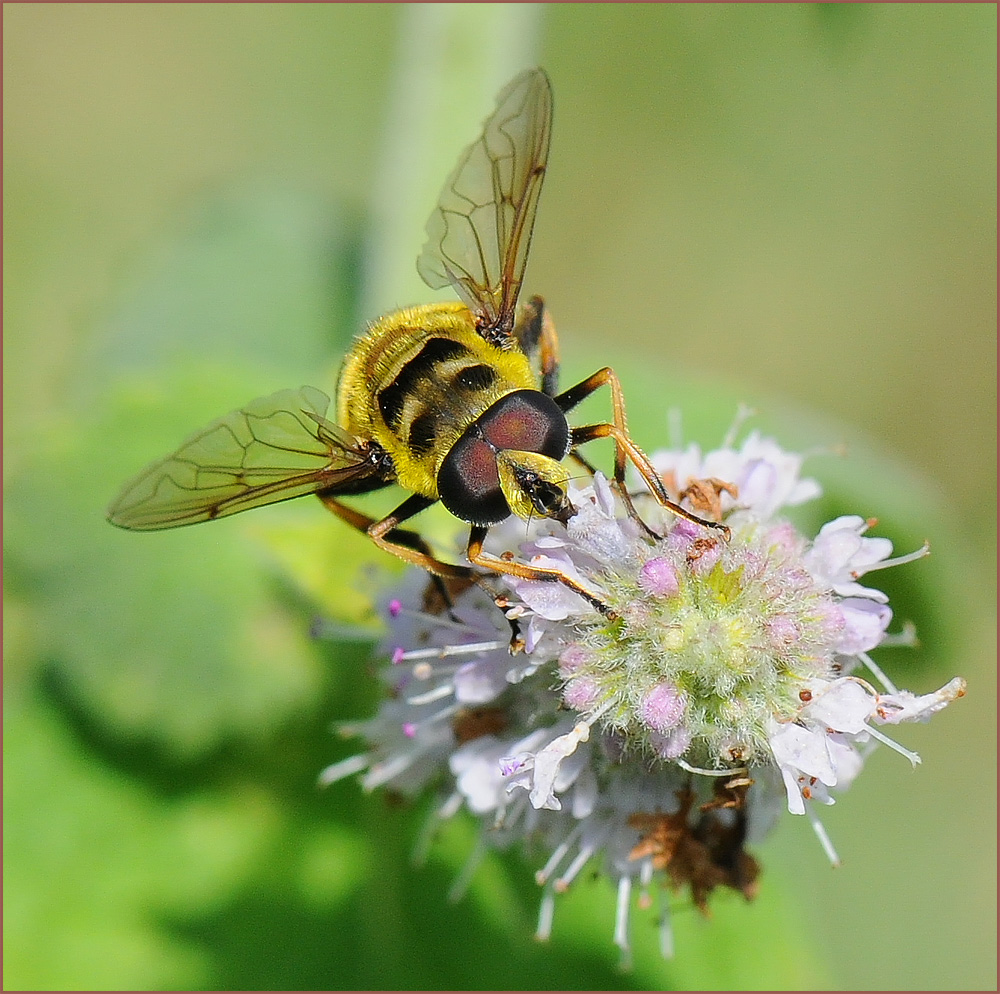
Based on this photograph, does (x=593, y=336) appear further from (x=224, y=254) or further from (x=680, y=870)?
(x=680, y=870)

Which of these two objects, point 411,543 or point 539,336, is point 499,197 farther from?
point 411,543

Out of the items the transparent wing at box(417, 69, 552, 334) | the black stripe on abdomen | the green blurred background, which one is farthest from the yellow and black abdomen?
the green blurred background

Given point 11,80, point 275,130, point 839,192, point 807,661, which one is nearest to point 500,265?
point 807,661

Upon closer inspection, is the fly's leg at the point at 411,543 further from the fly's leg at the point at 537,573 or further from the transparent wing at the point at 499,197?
the transparent wing at the point at 499,197

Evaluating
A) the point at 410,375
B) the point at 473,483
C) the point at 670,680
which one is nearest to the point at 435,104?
the point at 410,375

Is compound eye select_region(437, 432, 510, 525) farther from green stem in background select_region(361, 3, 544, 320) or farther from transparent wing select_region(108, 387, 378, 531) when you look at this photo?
green stem in background select_region(361, 3, 544, 320)

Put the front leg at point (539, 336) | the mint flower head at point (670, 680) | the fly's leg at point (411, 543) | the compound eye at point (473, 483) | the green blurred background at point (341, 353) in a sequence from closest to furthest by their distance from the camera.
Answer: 1. the mint flower head at point (670, 680)
2. the compound eye at point (473, 483)
3. the fly's leg at point (411, 543)
4. the front leg at point (539, 336)
5. the green blurred background at point (341, 353)

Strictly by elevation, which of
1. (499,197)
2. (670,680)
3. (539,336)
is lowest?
(670,680)

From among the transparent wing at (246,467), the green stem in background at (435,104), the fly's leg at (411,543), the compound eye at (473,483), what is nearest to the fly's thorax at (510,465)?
the compound eye at (473,483)
